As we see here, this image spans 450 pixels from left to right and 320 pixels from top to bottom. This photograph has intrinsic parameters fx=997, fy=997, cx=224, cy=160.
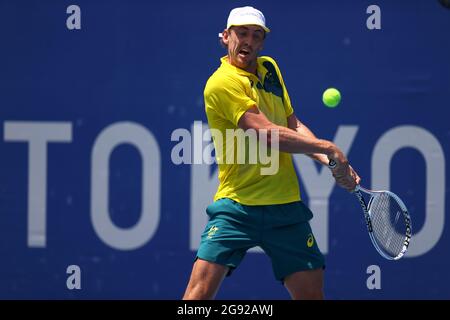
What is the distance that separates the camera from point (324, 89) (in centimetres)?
548

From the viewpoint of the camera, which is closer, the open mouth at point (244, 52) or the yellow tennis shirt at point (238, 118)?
the yellow tennis shirt at point (238, 118)

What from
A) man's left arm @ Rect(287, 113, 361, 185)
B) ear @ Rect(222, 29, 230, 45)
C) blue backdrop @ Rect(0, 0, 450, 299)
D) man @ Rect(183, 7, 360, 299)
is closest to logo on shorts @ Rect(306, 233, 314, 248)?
man @ Rect(183, 7, 360, 299)

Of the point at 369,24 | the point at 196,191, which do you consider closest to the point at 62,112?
the point at 196,191

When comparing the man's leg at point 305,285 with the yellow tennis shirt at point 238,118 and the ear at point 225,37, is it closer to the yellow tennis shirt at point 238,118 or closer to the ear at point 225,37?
the yellow tennis shirt at point 238,118

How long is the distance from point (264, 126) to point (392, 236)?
34.9 inches

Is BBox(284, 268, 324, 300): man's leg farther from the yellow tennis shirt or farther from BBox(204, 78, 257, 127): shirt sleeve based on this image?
BBox(204, 78, 257, 127): shirt sleeve

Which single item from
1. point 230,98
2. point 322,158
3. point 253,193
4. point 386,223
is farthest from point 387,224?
point 230,98

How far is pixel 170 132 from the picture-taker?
18.2 feet

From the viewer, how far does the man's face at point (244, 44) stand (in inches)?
173

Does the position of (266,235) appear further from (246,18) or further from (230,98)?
(246,18)

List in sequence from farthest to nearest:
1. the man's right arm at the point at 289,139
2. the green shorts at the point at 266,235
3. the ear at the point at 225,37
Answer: the ear at the point at 225,37, the green shorts at the point at 266,235, the man's right arm at the point at 289,139

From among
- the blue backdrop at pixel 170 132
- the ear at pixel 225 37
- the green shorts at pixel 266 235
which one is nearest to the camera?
the green shorts at pixel 266 235

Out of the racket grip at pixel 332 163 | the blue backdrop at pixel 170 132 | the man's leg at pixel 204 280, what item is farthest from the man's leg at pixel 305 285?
the blue backdrop at pixel 170 132

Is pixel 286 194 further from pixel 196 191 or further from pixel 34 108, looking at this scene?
pixel 34 108
